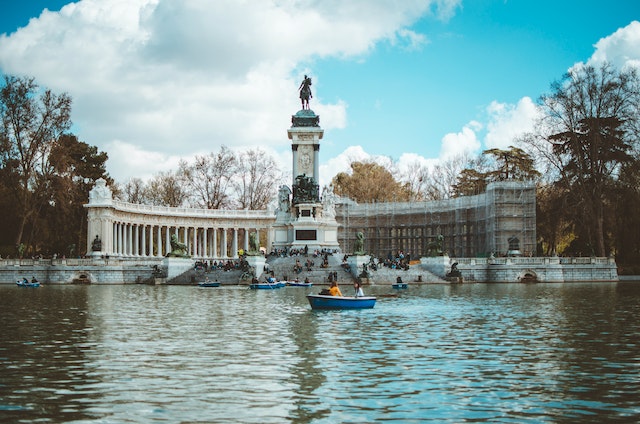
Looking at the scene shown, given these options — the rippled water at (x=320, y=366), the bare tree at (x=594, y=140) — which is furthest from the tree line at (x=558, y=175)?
the rippled water at (x=320, y=366)

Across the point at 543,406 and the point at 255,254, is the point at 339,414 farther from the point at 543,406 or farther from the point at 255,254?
the point at 255,254

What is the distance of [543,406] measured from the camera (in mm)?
11781

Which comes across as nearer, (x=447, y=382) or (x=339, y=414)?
(x=339, y=414)

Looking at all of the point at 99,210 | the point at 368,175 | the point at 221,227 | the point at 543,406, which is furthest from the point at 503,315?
the point at 368,175

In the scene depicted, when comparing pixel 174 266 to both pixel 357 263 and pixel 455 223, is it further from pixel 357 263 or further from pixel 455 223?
pixel 455 223

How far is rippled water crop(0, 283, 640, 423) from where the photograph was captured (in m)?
11.6

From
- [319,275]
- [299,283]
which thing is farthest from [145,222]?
[299,283]

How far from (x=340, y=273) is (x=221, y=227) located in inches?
1339

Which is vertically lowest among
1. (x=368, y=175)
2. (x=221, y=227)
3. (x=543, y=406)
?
(x=543, y=406)

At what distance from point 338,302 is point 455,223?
50807 mm

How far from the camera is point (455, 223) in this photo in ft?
253

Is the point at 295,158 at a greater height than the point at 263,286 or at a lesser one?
greater

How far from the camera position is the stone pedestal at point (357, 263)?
177 feet

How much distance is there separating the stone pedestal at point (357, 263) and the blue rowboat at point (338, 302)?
80.2 feet
